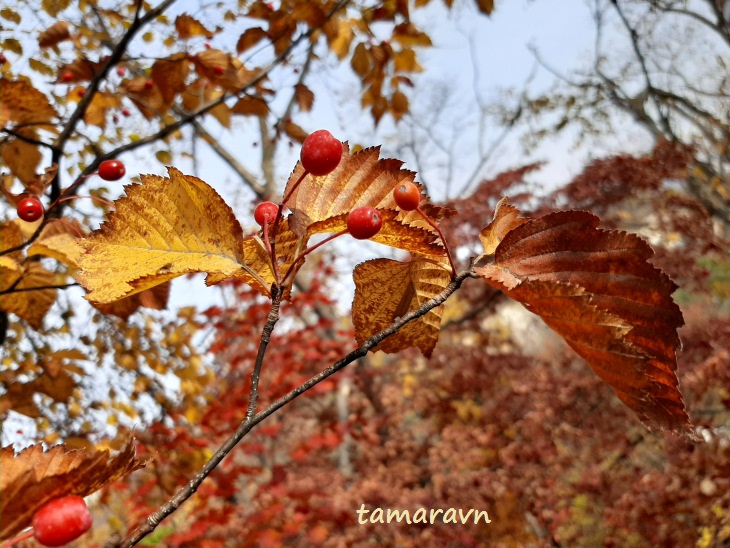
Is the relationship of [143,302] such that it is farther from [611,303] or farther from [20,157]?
[20,157]

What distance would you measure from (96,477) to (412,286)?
0.35 m

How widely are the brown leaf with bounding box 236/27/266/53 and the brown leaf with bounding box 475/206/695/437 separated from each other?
1.68 m

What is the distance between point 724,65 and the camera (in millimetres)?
7680

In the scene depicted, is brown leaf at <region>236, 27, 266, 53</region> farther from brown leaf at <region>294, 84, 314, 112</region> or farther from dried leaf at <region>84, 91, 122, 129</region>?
dried leaf at <region>84, 91, 122, 129</region>

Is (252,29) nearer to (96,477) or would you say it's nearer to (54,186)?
(54,186)

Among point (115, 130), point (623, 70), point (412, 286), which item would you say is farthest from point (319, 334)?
point (623, 70)

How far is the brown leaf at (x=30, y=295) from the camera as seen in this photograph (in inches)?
43.9

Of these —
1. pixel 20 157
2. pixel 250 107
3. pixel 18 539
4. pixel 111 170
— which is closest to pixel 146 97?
pixel 250 107

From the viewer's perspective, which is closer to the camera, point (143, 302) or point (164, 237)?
point (164, 237)

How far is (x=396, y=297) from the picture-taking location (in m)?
0.58

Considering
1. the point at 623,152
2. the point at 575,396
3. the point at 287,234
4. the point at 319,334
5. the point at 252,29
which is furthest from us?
the point at 319,334

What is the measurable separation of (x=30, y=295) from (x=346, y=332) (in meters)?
3.67

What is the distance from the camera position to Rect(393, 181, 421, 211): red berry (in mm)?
508

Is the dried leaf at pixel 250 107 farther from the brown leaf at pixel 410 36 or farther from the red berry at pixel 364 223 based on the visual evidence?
the red berry at pixel 364 223
